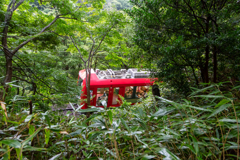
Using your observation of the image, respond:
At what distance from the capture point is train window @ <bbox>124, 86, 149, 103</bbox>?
7.24 metres

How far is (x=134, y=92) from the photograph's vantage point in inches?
291

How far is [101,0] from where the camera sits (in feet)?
17.3

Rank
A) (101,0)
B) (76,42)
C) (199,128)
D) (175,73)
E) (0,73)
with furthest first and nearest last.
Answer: (76,42)
(101,0)
(0,73)
(175,73)
(199,128)

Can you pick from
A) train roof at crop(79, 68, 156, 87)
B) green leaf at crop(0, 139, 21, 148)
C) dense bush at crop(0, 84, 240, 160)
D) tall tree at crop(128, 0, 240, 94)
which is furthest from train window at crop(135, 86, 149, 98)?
green leaf at crop(0, 139, 21, 148)

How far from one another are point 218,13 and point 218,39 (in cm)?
62

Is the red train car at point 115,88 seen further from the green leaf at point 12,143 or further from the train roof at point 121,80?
the green leaf at point 12,143

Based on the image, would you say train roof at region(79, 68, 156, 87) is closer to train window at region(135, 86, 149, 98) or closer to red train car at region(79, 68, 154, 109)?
red train car at region(79, 68, 154, 109)

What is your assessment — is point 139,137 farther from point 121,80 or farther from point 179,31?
point 121,80

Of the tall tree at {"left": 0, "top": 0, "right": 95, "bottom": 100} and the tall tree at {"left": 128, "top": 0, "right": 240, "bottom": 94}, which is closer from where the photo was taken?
the tall tree at {"left": 128, "top": 0, "right": 240, "bottom": 94}

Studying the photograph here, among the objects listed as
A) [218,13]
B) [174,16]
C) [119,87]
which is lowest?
[119,87]

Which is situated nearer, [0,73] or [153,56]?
[153,56]

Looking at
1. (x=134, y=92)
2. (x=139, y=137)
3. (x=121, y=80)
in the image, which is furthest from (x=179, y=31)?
(x=134, y=92)

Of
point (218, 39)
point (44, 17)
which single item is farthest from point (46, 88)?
point (218, 39)

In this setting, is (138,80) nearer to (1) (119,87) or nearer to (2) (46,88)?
(1) (119,87)
